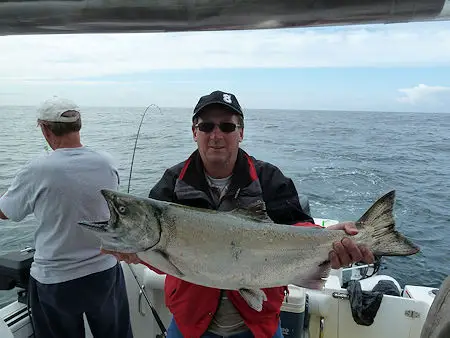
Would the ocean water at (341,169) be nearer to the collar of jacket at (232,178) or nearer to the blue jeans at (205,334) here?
the collar of jacket at (232,178)

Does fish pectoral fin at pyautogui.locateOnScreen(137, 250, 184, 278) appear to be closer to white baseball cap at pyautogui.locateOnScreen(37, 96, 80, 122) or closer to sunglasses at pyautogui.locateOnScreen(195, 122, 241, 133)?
sunglasses at pyautogui.locateOnScreen(195, 122, 241, 133)

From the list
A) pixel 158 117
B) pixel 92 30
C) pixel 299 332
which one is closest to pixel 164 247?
pixel 92 30

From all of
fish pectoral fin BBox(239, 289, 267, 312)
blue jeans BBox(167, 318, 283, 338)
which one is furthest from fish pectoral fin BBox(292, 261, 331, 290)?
blue jeans BBox(167, 318, 283, 338)

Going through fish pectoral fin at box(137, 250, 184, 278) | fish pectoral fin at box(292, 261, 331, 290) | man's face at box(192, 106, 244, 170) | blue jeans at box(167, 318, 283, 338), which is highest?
man's face at box(192, 106, 244, 170)

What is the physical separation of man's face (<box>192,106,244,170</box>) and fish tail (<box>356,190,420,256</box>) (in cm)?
81

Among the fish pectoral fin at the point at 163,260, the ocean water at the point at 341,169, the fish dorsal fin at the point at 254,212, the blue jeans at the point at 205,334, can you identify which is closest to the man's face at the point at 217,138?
the fish dorsal fin at the point at 254,212

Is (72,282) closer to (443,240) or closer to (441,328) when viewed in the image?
(441,328)

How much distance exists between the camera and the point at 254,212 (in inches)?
83.7

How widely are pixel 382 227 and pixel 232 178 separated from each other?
2.83 feet

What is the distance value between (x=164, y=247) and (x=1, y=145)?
65.4 feet

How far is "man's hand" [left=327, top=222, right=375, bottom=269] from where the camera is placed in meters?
2.03

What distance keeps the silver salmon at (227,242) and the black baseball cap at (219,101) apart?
612mm

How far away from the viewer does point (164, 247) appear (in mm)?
2021

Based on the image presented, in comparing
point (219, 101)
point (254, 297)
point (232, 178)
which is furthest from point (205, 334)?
point (219, 101)
